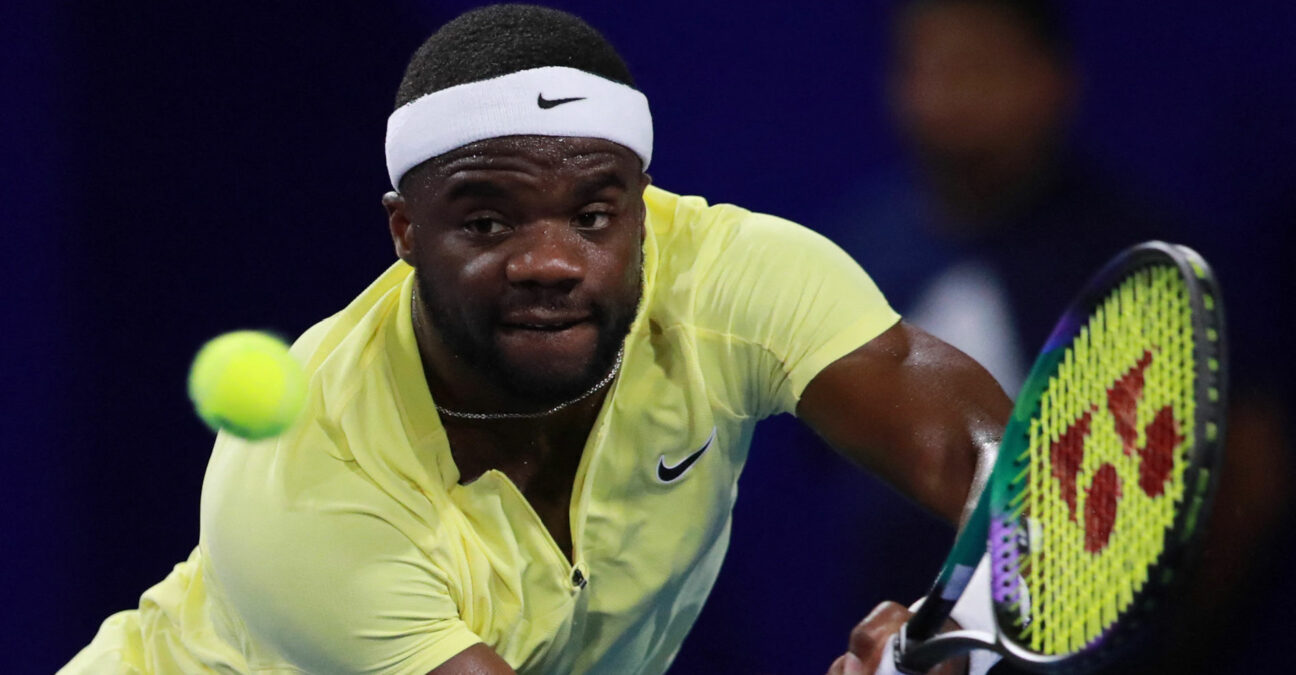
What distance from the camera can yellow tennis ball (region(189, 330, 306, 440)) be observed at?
1.65m

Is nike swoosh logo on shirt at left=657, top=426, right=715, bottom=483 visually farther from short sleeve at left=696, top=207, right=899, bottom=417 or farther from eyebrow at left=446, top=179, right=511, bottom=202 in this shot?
eyebrow at left=446, top=179, right=511, bottom=202

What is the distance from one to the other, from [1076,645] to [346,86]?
204 centimetres

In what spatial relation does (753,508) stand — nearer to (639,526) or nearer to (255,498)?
(639,526)

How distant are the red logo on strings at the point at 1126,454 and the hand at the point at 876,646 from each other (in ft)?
0.90

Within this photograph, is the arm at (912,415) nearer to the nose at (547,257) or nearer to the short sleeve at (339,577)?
the nose at (547,257)

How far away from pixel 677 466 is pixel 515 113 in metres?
0.47

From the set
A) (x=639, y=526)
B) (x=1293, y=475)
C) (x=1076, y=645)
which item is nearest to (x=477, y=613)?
(x=639, y=526)

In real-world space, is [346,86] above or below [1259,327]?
above

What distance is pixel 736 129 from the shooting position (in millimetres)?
2971

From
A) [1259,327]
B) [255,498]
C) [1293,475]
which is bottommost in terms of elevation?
[1293,475]

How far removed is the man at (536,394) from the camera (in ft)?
5.58

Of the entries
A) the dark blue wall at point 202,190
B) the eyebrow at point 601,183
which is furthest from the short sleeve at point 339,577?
the dark blue wall at point 202,190

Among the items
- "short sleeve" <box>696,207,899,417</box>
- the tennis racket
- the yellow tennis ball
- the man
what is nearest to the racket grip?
the tennis racket

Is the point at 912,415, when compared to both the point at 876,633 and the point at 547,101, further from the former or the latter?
the point at 547,101
